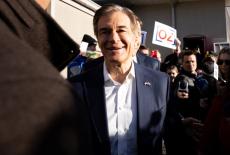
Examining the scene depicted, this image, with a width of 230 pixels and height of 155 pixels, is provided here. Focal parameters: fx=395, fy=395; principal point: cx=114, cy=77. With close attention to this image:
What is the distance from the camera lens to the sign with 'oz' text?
7074 millimetres

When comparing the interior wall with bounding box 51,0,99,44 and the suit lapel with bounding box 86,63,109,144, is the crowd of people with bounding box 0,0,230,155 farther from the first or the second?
the interior wall with bounding box 51,0,99,44

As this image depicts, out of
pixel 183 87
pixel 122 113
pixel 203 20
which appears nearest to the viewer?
pixel 122 113

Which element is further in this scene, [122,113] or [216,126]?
[216,126]

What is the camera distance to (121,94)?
229cm

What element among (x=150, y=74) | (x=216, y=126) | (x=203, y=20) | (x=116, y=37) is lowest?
(x=216, y=126)

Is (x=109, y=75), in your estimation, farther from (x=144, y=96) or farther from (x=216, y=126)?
(x=216, y=126)

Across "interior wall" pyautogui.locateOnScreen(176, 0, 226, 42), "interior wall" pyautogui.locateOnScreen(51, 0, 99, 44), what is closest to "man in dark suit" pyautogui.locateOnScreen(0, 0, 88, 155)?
"interior wall" pyautogui.locateOnScreen(51, 0, 99, 44)

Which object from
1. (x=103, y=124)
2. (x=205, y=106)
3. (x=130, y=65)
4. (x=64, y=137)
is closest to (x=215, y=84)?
(x=205, y=106)

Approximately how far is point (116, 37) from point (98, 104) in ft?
1.37

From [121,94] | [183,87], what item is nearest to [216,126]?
[121,94]

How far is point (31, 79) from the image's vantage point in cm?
59

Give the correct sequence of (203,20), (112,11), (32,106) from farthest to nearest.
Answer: (203,20) < (112,11) < (32,106)

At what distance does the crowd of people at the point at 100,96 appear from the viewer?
575 millimetres

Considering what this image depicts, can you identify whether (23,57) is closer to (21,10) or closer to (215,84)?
(21,10)
